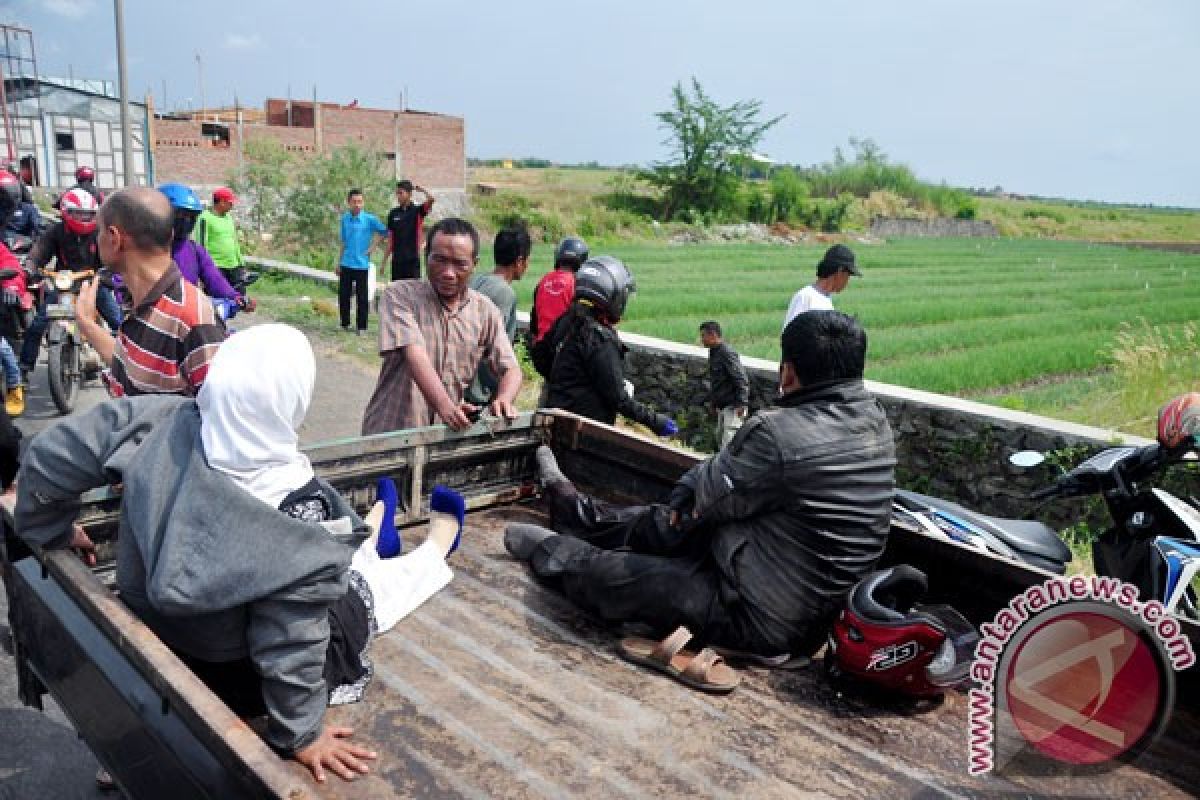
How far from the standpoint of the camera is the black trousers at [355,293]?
1182cm

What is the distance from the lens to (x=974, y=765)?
2533 millimetres

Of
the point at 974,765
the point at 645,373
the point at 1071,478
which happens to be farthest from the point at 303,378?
the point at 645,373

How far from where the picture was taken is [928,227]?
5509 cm

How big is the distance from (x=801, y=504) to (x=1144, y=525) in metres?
1.50

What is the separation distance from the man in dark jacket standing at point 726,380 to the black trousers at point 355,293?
5.86 m

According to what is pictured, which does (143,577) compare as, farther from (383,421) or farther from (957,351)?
(957,351)

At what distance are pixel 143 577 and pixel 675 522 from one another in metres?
1.63

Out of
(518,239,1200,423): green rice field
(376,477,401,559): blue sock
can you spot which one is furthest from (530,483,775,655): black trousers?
(518,239,1200,423): green rice field

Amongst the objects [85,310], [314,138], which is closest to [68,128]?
[314,138]

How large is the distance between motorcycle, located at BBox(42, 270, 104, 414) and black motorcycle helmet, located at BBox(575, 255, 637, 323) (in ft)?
15.8

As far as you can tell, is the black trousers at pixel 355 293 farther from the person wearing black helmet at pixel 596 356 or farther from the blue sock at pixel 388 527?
the blue sock at pixel 388 527

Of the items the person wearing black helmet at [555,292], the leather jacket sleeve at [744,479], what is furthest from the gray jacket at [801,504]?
the person wearing black helmet at [555,292]

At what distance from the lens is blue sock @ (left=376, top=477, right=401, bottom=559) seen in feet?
11.6

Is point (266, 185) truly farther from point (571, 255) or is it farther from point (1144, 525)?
point (1144, 525)
